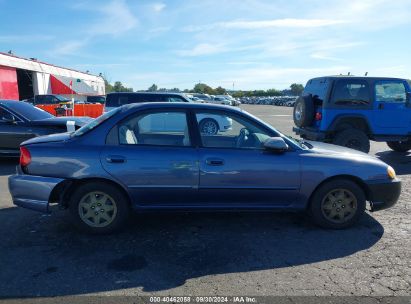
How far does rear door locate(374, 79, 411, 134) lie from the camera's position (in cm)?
887

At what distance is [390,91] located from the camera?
895cm

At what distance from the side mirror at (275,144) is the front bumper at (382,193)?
1.22 metres

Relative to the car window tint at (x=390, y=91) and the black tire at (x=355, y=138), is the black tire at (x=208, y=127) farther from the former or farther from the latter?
the car window tint at (x=390, y=91)

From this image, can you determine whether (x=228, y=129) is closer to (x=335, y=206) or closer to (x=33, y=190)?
(x=335, y=206)

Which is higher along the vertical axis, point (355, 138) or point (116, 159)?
point (116, 159)

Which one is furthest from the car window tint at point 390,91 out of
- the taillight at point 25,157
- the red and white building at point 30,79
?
the red and white building at point 30,79

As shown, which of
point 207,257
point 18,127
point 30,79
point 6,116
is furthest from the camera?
point 30,79

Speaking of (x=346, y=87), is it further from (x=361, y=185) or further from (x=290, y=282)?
(x=290, y=282)

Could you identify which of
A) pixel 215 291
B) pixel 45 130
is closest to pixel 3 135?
pixel 45 130

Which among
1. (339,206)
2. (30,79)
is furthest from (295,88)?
(339,206)

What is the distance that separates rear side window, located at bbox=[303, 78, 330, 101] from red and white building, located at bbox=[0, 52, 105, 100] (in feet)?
69.0

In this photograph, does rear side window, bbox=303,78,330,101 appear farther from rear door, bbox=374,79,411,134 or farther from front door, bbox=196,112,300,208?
front door, bbox=196,112,300,208

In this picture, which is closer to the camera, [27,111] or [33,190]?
[33,190]

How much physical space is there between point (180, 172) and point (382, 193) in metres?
2.54
